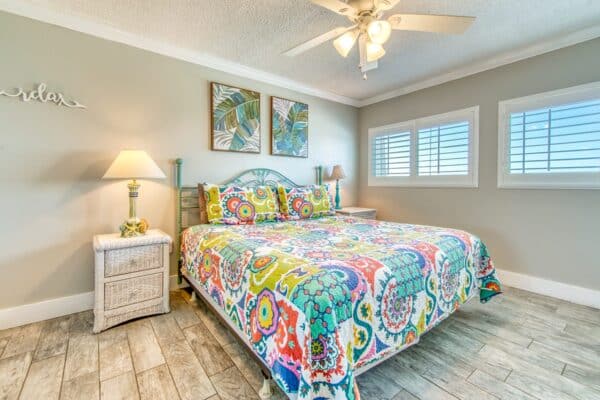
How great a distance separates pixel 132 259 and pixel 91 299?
0.71 m

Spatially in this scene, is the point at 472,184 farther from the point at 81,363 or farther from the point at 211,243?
the point at 81,363

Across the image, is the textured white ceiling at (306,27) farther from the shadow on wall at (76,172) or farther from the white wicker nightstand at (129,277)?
the white wicker nightstand at (129,277)

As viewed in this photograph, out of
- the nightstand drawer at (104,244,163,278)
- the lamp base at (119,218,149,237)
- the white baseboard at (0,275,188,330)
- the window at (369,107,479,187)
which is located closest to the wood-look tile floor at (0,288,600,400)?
the white baseboard at (0,275,188,330)

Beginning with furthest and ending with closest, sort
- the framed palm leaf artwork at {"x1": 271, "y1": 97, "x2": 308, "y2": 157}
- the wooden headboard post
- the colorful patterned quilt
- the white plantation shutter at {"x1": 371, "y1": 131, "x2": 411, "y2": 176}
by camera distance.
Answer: the wooden headboard post < the white plantation shutter at {"x1": 371, "y1": 131, "x2": 411, "y2": 176} < the framed palm leaf artwork at {"x1": 271, "y1": 97, "x2": 308, "y2": 157} < the colorful patterned quilt

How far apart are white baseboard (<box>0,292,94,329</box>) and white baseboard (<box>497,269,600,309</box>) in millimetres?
4258

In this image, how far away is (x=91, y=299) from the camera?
7.90 ft

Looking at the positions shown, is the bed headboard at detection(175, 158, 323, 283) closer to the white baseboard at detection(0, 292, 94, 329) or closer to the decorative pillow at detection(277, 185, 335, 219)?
the decorative pillow at detection(277, 185, 335, 219)

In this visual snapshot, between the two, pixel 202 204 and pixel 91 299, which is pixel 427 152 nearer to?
pixel 202 204

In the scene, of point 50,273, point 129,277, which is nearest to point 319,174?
point 129,277

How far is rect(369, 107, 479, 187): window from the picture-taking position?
10.7 feet

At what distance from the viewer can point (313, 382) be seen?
1031mm

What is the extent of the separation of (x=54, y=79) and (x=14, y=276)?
163 cm

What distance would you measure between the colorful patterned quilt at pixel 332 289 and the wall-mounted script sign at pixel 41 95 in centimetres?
158

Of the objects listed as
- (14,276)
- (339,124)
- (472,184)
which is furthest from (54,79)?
(472,184)
